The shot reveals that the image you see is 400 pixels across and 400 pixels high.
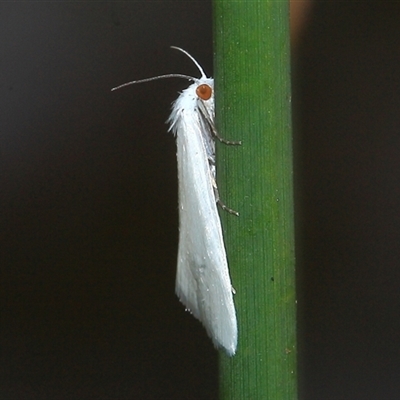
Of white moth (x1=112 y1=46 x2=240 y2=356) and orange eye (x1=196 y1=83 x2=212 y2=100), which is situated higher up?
orange eye (x1=196 y1=83 x2=212 y2=100)

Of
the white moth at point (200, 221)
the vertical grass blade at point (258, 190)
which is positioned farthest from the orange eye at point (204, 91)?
the vertical grass blade at point (258, 190)

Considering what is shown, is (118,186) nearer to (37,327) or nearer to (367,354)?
(37,327)

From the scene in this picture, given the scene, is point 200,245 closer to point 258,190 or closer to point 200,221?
point 200,221

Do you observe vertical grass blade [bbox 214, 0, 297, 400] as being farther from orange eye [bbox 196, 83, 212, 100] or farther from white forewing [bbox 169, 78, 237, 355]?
orange eye [bbox 196, 83, 212, 100]

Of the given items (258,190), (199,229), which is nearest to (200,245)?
(199,229)

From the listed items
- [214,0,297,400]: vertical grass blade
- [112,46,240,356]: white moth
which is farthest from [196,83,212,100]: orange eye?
[214,0,297,400]: vertical grass blade

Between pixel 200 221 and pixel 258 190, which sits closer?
pixel 258 190

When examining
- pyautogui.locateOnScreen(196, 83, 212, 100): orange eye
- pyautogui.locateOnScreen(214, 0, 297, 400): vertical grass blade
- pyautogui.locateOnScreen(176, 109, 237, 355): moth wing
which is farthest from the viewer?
pyautogui.locateOnScreen(196, 83, 212, 100): orange eye
